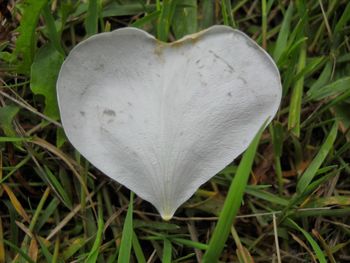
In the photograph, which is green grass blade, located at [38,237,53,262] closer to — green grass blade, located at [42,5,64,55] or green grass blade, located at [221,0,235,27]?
green grass blade, located at [42,5,64,55]

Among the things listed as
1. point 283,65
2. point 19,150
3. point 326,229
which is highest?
point 283,65

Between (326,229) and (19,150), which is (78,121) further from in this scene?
(326,229)

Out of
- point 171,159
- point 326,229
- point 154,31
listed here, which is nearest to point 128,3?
point 154,31

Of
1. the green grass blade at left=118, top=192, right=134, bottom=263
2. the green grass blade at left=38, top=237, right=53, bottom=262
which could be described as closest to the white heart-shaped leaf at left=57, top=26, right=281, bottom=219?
the green grass blade at left=118, top=192, right=134, bottom=263

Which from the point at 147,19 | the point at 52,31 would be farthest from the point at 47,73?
the point at 147,19

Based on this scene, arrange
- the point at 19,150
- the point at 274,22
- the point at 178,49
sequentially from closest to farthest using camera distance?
the point at 178,49 < the point at 19,150 < the point at 274,22

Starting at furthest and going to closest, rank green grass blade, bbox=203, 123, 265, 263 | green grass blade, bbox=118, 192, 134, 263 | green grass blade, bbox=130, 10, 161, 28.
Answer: green grass blade, bbox=130, 10, 161, 28 < green grass blade, bbox=118, 192, 134, 263 < green grass blade, bbox=203, 123, 265, 263

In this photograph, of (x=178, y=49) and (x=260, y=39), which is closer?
(x=178, y=49)

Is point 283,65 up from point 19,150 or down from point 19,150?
up

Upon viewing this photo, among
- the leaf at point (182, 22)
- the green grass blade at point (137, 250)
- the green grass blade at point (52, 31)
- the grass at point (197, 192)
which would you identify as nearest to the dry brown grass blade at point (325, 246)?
the grass at point (197, 192)
